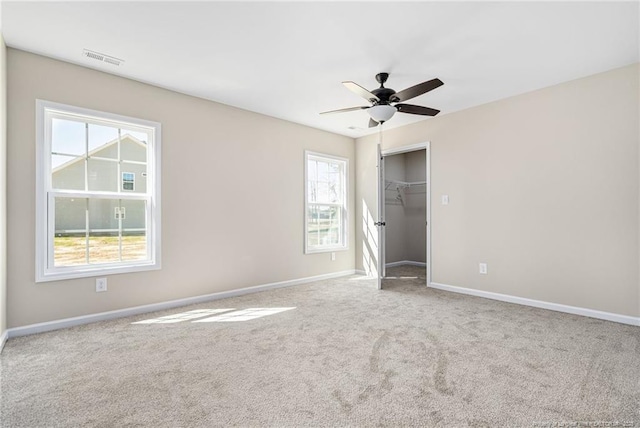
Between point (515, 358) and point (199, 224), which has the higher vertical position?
point (199, 224)

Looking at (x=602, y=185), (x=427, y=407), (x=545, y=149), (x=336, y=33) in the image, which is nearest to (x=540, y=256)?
(x=602, y=185)

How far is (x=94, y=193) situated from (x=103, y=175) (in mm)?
219

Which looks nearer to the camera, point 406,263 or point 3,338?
point 3,338

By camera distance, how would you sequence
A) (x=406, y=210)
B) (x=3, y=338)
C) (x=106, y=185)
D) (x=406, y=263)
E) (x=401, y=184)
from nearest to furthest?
(x=3, y=338)
(x=106, y=185)
(x=401, y=184)
(x=406, y=263)
(x=406, y=210)

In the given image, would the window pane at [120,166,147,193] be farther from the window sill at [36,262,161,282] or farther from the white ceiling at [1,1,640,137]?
the white ceiling at [1,1,640,137]

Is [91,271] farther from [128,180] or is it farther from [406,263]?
[406,263]

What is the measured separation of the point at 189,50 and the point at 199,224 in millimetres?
1981

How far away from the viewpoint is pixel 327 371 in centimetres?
222

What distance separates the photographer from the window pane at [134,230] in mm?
3551

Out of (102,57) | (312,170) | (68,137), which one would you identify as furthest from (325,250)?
(102,57)

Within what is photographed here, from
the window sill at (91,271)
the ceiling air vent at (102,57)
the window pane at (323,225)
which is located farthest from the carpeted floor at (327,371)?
the ceiling air vent at (102,57)

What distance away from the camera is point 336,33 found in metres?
2.63

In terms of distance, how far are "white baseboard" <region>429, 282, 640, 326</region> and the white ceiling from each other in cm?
250

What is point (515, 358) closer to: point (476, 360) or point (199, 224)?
point (476, 360)
